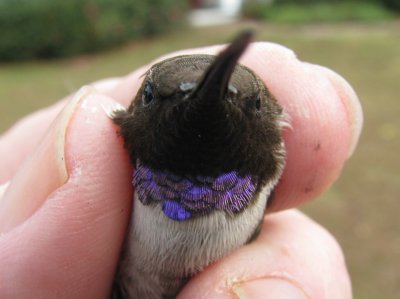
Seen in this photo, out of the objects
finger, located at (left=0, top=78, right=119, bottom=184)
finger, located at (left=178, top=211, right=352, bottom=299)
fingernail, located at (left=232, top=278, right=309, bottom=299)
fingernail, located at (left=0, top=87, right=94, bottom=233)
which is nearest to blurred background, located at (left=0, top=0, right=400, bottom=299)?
finger, located at (left=178, top=211, right=352, bottom=299)

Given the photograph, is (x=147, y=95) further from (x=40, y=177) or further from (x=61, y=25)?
(x=61, y=25)

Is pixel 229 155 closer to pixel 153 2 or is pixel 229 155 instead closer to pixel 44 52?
pixel 44 52

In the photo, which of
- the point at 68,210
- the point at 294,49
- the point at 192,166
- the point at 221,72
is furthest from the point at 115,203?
the point at 294,49

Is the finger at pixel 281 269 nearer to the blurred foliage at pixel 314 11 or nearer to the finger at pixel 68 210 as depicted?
the finger at pixel 68 210

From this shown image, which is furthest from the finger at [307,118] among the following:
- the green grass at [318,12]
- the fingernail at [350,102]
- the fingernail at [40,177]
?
the green grass at [318,12]

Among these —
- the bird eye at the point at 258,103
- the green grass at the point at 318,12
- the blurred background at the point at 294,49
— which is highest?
the bird eye at the point at 258,103

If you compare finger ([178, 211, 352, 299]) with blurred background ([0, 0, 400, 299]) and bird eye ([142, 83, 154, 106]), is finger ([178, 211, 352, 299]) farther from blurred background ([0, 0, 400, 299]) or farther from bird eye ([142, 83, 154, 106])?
blurred background ([0, 0, 400, 299])
